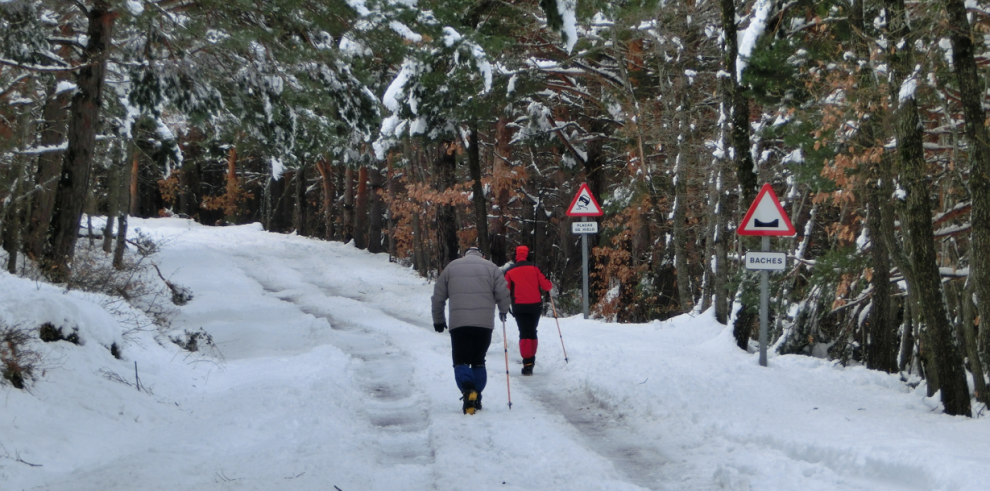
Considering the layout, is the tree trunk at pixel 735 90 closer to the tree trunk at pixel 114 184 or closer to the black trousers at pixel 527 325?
the black trousers at pixel 527 325

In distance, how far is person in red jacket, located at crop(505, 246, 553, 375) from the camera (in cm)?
1196

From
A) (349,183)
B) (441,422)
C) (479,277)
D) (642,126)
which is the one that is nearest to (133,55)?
(479,277)

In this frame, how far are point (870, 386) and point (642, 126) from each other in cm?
984

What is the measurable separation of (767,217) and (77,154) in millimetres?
10264

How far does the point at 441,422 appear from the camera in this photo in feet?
27.8

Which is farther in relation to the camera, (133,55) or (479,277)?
(133,55)

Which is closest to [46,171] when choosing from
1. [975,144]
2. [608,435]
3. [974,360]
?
[608,435]

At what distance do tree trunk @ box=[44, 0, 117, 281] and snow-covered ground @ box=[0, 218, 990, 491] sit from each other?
6.17ft

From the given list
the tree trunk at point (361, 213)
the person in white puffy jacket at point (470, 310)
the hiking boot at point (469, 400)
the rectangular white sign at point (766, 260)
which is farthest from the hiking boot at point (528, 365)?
the tree trunk at point (361, 213)

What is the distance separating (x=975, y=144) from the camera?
27.0ft

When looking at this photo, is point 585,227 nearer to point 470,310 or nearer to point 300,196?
point 470,310

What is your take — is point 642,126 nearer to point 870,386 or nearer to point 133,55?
point 870,386

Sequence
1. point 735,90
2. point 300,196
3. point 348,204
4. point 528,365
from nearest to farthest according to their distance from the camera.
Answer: point 528,365 < point 735,90 < point 348,204 < point 300,196

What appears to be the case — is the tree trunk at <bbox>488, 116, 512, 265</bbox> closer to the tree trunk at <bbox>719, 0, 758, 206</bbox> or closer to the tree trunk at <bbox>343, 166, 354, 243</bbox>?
the tree trunk at <bbox>343, 166, 354, 243</bbox>
